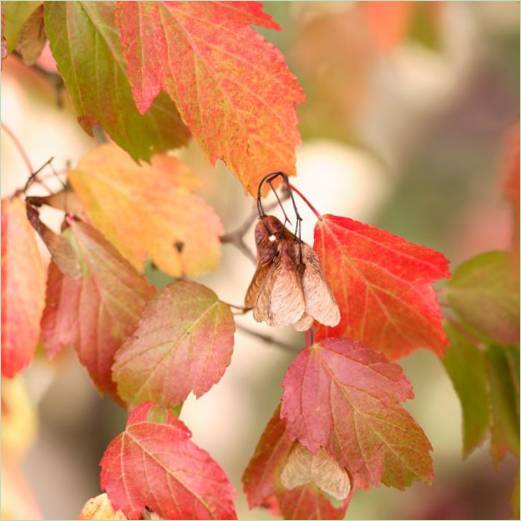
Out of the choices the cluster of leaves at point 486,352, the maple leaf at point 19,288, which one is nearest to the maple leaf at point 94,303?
the maple leaf at point 19,288

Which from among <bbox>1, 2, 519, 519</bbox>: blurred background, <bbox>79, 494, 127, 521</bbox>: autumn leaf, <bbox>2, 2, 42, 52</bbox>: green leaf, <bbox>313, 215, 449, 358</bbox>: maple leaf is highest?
<bbox>1, 2, 519, 519</bbox>: blurred background

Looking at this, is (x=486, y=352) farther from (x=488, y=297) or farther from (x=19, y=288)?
(x=19, y=288)

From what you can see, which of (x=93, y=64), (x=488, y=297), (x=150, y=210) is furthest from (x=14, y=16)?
(x=488, y=297)

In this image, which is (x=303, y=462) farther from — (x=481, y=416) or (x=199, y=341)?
(x=481, y=416)

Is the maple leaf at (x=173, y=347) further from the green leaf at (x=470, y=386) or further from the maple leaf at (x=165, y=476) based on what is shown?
the green leaf at (x=470, y=386)

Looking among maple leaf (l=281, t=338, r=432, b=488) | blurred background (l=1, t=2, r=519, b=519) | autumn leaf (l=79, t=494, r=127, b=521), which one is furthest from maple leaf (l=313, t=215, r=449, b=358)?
blurred background (l=1, t=2, r=519, b=519)

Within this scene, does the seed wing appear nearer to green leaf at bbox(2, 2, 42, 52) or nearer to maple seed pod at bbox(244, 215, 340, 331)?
maple seed pod at bbox(244, 215, 340, 331)

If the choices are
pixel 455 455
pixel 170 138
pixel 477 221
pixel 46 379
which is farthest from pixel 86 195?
pixel 477 221
